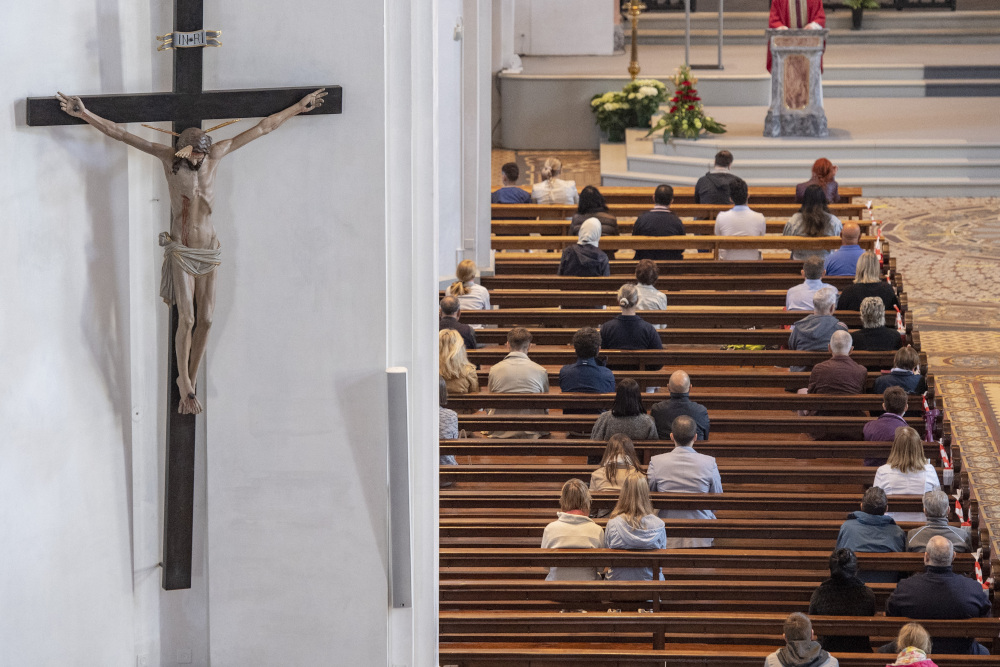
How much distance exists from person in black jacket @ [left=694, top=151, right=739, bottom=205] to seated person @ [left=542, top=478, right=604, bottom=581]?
5462 mm

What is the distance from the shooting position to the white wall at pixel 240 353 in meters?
3.84

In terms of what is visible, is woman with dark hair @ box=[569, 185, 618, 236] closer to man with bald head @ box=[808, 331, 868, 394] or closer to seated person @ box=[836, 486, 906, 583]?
man with bald head @ box=[808, 331, 868, 394]

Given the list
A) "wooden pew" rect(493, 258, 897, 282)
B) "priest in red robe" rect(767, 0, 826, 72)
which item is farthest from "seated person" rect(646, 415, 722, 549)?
Result: "priest in red robe" rect(767, 0, 826, 72)

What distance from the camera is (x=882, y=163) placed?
14117 millimetres

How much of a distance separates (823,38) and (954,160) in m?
2.09

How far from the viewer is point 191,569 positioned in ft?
14.0

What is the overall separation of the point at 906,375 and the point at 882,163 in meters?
7.13

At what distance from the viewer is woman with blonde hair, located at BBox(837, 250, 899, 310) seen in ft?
28.2

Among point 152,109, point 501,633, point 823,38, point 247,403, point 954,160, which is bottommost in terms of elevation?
point 501,633

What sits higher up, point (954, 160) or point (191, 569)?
point (954, 160)

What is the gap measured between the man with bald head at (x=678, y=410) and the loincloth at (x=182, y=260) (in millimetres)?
3674

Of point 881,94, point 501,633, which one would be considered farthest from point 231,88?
point 881,94

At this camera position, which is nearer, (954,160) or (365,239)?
(365,239)

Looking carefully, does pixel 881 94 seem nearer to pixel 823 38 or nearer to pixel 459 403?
pixel 823 38
